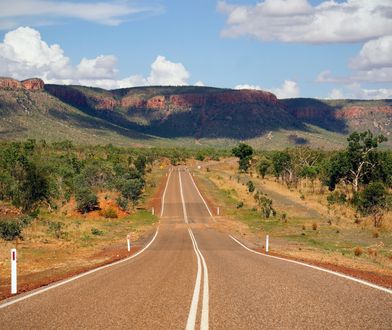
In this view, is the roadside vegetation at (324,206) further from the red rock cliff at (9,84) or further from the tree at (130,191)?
the red rock cliff at (9,84)

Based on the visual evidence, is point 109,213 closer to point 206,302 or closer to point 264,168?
point 206,302

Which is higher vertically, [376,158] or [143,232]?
[376,158]

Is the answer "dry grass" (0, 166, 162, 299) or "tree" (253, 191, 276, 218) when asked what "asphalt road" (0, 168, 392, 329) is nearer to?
"dry grass" (0, 166, 162, 299)

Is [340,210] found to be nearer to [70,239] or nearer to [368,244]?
[368,244]

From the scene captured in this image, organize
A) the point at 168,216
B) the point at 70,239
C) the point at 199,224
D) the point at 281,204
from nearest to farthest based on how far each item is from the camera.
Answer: the point at 70,239
the point at 199,224
the point at 168,216
the point at 281,204

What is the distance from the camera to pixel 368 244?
34.2 metres

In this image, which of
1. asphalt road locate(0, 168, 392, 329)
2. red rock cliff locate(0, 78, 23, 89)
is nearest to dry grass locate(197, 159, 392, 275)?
asphalt road locate(0, 168, 392, 329)

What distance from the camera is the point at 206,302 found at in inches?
424

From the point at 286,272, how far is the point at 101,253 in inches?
551

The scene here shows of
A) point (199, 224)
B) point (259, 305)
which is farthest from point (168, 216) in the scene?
point (259, 305)

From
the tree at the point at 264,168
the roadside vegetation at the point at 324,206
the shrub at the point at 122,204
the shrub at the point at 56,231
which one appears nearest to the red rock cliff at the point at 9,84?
the roadside vegetation at the point at 324,206

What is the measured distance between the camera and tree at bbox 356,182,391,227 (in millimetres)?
48800

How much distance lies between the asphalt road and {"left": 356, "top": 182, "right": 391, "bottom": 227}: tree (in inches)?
1331

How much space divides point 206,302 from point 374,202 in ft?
140
